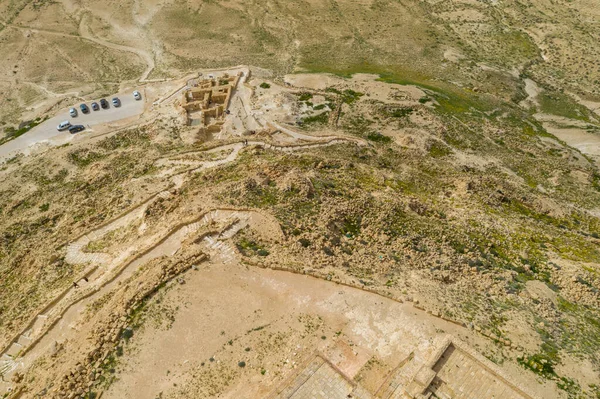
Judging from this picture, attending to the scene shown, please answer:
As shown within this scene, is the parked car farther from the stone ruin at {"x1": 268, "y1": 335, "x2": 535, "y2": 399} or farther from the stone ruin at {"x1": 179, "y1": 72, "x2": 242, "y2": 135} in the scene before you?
the stone ruin at {"x1": 268, "y1": 335, "x2": 535, "y2": 399}

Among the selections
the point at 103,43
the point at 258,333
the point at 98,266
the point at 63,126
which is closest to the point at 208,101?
the point at 63,126

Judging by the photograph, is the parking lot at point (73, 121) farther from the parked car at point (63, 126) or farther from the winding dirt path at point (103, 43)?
the winding dirt path at point (103, 43)

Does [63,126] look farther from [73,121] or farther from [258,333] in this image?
[258,333]

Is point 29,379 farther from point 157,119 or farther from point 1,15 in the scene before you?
point 1,15

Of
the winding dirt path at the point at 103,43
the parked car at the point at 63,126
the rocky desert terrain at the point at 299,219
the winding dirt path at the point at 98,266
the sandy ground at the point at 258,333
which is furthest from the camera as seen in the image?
the winding dirt path at the point at 103,43

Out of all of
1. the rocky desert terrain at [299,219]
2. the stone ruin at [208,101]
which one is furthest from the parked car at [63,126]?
the stone ruin at [208,101]

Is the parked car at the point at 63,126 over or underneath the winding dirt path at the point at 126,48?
underneath
